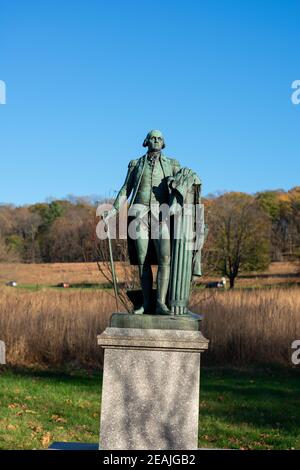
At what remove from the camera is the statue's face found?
243 inches

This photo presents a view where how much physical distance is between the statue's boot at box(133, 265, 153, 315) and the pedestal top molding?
1.30 feet

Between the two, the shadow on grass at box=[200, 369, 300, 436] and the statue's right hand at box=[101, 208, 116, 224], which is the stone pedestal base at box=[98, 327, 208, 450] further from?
the shadow on grass at box=[200, 369, 300, 436]

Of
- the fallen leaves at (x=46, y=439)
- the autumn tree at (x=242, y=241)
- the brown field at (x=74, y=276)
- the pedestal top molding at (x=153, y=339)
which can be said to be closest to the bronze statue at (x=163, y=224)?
the pedestal top molding at (x=153, y=339)

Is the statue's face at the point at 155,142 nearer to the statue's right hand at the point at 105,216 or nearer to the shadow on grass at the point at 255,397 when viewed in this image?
the statue's right hand at the point at 105,216

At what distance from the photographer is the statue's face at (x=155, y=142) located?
616cm

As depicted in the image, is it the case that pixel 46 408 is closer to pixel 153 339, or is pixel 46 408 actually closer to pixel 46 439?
pixel 46 439

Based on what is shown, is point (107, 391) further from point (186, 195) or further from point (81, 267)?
point (81, 267)

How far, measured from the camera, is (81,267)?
39469 millimetres

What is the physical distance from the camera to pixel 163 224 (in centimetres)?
593

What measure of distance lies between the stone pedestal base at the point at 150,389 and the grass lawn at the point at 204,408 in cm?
271

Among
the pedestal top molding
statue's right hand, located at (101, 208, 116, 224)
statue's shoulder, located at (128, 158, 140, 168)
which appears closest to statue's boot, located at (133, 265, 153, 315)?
the pedestal top molding
